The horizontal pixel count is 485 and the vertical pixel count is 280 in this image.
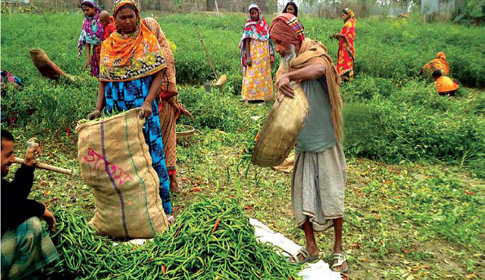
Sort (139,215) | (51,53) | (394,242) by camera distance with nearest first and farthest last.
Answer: (139,215), (394,242), (51,53)

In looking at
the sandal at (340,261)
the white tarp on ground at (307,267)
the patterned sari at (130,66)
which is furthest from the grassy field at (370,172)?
the patterned sari at (130,66)

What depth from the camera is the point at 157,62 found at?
347cm

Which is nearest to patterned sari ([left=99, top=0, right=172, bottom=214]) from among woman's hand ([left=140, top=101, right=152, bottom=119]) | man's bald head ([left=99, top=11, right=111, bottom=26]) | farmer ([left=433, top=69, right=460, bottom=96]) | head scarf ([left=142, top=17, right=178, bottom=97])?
woman's hand ([left=140, top=101, right=152, bottom=119])

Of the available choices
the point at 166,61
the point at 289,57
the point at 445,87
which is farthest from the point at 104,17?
the point at 445,87

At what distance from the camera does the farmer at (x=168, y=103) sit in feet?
13.2

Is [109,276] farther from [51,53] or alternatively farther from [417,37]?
[417,37]

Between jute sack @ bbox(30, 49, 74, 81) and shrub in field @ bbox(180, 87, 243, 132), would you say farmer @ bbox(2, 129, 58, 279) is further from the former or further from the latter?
jute sack @ bbox(30, 49, 74, 81)

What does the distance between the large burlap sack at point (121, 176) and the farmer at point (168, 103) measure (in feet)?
2.72

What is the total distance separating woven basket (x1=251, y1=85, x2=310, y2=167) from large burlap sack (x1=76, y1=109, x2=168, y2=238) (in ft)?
3.31

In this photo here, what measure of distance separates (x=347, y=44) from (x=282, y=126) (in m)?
7.11

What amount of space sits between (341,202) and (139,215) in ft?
5.06

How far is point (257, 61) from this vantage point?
27.9ft

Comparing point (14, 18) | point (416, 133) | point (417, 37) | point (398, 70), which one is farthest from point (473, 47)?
point (14, 18)

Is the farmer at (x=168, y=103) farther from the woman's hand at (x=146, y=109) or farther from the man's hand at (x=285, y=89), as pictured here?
the man's hand at (x=285, y=89)
